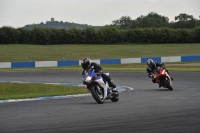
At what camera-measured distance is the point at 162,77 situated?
54.3 feet

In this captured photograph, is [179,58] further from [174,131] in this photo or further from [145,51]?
[174,131]

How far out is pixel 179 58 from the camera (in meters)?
37.6

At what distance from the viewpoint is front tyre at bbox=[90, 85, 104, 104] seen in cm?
1219

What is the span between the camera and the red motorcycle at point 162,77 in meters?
16.2

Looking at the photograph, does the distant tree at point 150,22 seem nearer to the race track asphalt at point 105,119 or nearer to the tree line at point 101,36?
the tree line at point 101,36

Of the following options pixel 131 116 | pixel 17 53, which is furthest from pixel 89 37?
pixel 131 116

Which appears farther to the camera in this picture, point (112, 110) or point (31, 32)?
point (31, 32)


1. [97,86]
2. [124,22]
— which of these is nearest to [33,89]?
[97,86]

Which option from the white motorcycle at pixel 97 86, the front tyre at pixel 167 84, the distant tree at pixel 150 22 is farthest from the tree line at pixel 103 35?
the white motorcycle at pixel 97 86

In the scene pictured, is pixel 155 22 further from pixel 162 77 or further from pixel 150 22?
pixel 162 77

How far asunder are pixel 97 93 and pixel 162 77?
4.73m

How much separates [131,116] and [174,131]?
6.31ft

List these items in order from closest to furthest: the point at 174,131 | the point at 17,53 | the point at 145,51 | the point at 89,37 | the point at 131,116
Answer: the point at 174,131, the point at 131,116, the point at 17,53, the point at 145,51, the point at 89,37

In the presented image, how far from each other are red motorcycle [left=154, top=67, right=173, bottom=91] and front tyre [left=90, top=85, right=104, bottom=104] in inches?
166
